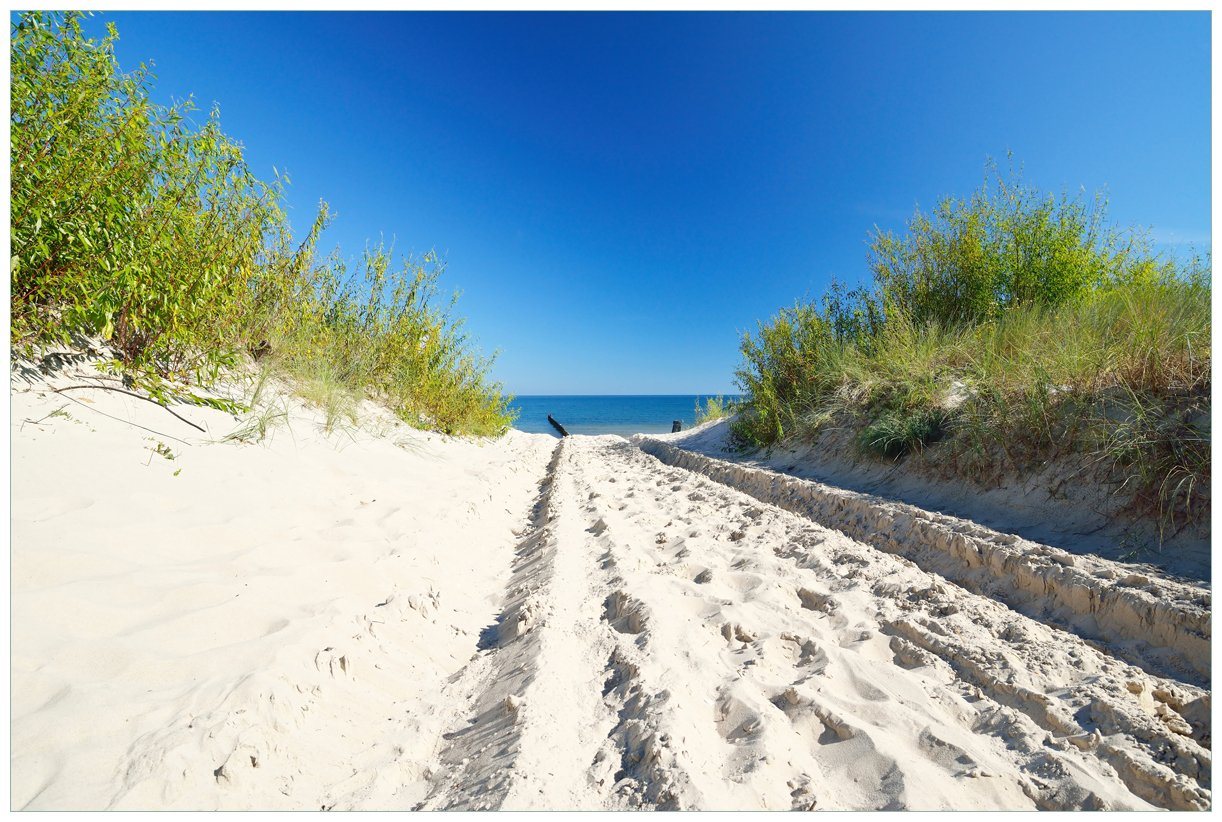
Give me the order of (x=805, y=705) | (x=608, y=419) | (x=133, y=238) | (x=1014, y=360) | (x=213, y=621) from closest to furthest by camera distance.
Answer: (x=805, y=705) → (x=213, y=621) → (x=133, y=238) → (x=1014, y=360) → (x=608, y=419)

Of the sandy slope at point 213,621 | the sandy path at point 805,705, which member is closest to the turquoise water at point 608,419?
the sandy slope at point 213,621

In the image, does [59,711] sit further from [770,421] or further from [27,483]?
[770,421]

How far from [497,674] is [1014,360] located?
17.9ft

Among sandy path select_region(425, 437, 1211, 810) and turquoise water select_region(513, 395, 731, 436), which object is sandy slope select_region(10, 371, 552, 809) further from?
turquoise water select_region(513, 395, 731, 436)

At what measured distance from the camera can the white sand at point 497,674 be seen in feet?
4.10

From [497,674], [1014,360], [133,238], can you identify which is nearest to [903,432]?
[1014,360]

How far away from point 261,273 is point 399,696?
5241 millimetres

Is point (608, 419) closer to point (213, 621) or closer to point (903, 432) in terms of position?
point (903, 432)

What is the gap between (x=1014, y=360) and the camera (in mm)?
4750

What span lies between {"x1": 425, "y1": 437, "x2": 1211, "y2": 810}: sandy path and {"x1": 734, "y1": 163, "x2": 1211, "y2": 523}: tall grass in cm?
180

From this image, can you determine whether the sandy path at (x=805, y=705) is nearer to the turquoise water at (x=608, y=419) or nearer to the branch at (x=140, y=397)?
the branch at (x=140, y=397)

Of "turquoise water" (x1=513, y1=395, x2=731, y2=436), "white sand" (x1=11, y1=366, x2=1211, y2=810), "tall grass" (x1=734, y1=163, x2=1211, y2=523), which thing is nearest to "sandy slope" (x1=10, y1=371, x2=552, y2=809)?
"white sand" (x1=11, y1=366, x2=1211, y2=810)

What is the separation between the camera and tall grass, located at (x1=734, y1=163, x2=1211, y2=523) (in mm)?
3066
